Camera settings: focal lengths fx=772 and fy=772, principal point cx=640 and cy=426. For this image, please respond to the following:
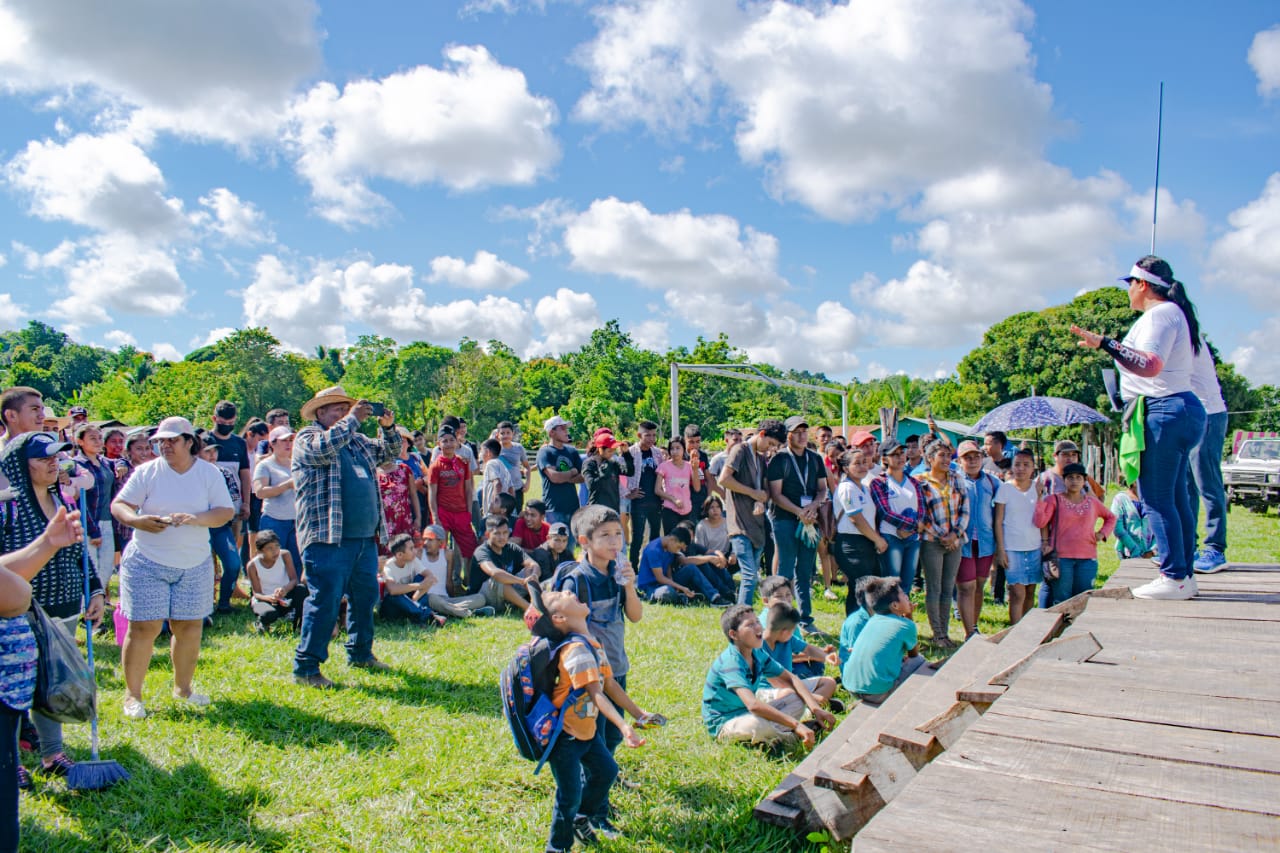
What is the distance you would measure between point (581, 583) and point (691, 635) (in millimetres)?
3832

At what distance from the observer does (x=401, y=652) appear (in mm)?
6250

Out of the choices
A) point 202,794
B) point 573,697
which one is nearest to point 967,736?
point 573,697

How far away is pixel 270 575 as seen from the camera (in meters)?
7.07

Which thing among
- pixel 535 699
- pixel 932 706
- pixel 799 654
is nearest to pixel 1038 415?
pixel 799 654

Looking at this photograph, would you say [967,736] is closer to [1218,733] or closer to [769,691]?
[1218,733]

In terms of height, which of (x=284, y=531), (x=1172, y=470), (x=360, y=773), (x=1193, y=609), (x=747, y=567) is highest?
(x=1172, y=470)

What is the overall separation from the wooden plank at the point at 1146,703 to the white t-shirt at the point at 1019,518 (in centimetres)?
453

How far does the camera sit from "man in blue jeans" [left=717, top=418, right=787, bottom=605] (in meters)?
7.02

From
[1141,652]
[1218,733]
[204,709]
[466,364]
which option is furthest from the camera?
[466,364]

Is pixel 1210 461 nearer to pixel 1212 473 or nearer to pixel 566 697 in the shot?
pixel 1212 473

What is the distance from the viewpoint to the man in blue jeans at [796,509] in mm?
6887

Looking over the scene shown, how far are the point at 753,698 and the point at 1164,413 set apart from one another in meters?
2.60

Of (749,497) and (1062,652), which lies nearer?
(1062,652)

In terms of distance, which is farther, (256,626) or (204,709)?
(256,626)
